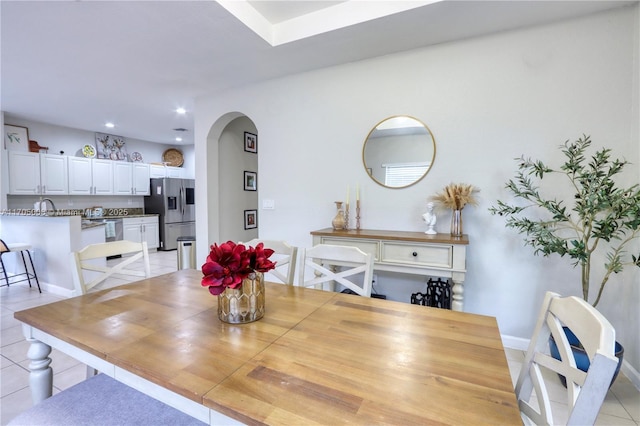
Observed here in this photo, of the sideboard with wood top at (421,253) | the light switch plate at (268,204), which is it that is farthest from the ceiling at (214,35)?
the sideboard with wood top at (421,253)

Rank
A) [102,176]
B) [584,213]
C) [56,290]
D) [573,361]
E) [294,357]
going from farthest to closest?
[102,176] < [56,290] < [584,213] < [294,357] < [573,361]

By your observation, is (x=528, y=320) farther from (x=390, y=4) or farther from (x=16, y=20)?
(x=16, y=20)

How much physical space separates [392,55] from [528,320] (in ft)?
8.12

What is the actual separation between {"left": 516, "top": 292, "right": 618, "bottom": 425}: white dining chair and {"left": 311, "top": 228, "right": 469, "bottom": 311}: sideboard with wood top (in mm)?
1093

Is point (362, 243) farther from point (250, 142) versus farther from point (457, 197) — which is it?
point (250, 142)

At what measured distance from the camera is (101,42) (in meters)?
2.49

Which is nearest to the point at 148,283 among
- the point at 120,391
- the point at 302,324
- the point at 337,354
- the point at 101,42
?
the point at 120,391

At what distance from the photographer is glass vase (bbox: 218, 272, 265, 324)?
1113 millimetres

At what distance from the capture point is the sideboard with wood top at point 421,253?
213cm

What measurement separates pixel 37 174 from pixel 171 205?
2.19 m

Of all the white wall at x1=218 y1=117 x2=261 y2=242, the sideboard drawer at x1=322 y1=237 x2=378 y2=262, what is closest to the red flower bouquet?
the sideboard drawer at x1=322 y1=237 x2=378 y2=262

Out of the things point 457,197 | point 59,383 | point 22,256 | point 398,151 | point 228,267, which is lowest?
point 59,383

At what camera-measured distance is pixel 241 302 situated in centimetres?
112

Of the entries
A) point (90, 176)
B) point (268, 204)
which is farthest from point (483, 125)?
point (90, 176)
